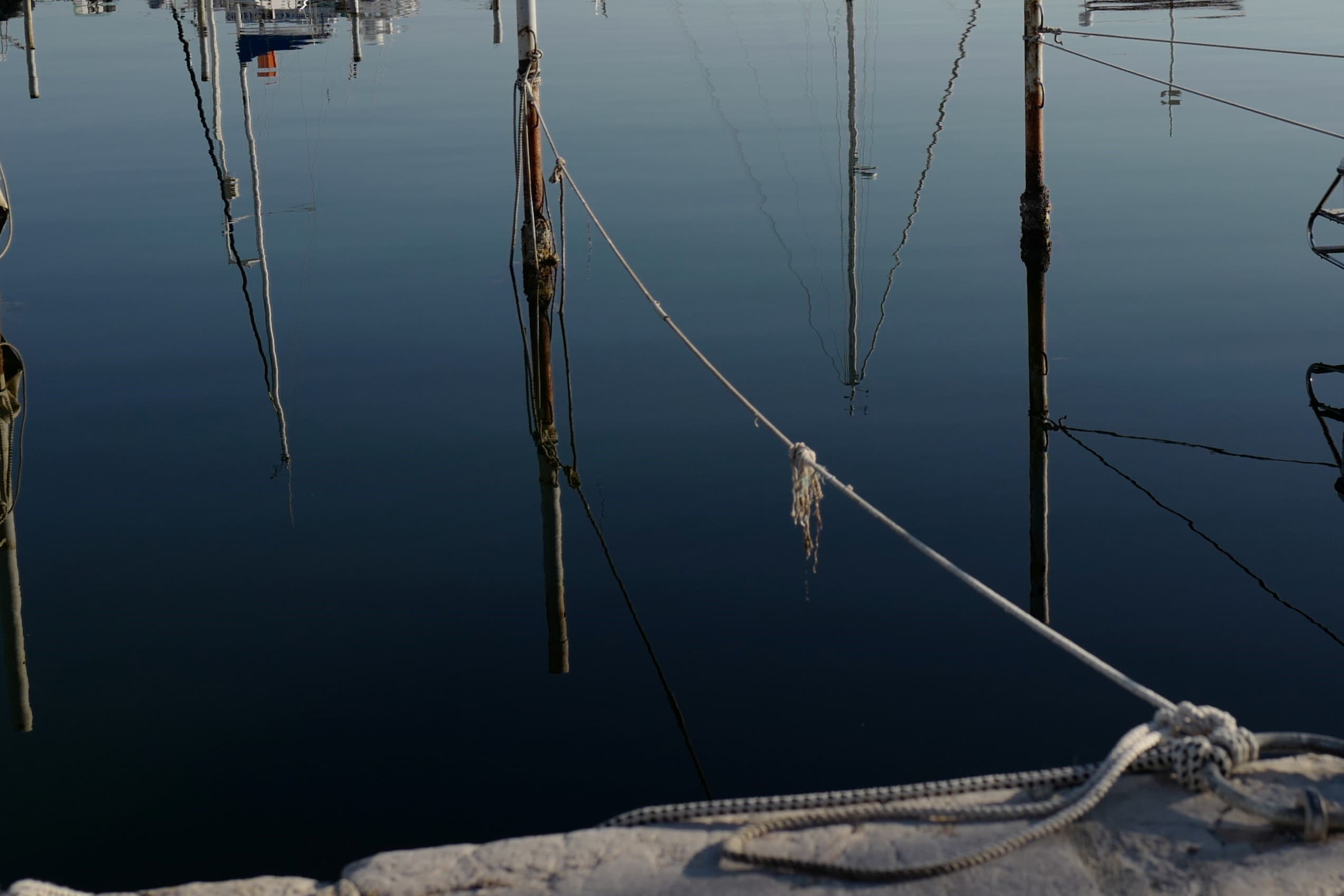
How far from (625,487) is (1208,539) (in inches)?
152

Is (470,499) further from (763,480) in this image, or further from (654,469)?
(763,480)

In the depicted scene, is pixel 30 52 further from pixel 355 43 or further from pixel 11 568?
pixel 11 568

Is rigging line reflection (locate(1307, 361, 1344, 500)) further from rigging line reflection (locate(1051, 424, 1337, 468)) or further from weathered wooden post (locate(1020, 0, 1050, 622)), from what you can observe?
weathered wooden post (locate(1020, 0, 1050, 622))

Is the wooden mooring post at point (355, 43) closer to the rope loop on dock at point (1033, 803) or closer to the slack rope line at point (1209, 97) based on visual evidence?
the slack rope line at point (1209, 97)

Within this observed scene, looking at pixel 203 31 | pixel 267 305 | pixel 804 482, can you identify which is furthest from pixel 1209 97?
pixel 203 31

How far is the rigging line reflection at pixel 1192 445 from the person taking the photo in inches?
374

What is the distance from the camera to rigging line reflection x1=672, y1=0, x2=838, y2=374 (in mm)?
14531

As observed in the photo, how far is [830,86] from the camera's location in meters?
28.1

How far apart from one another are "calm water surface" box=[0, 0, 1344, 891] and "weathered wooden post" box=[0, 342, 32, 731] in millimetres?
119

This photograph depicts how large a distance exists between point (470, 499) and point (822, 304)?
5551 mm

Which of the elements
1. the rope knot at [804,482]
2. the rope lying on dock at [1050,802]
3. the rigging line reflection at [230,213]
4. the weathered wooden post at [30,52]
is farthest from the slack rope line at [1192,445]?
the weathered wooden post at [30,52]

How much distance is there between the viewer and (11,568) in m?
8.29

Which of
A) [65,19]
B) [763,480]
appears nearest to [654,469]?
[763,480]

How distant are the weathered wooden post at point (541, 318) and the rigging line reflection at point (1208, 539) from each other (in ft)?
12.7
